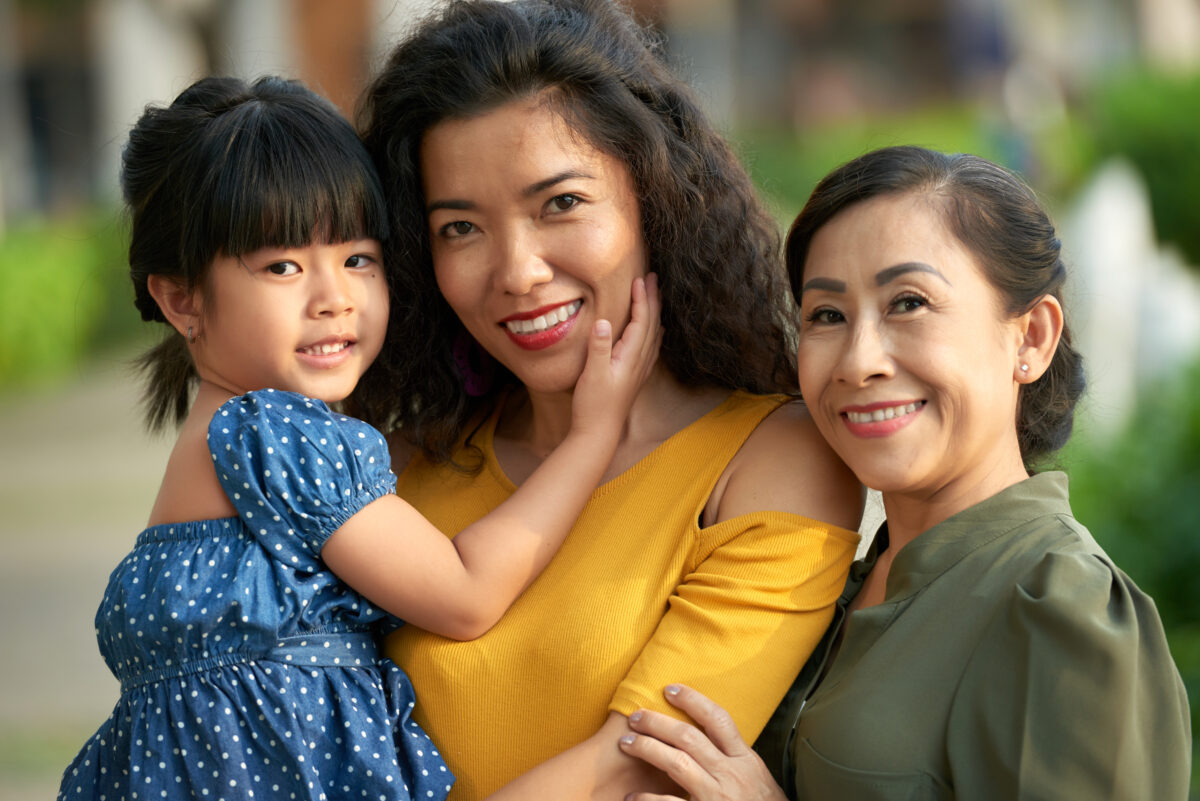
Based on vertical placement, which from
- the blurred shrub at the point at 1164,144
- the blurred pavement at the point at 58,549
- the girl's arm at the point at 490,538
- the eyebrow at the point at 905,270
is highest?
the blurred shrub at the point at 1164,144

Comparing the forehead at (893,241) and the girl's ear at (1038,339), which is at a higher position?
the forehead at (893,241)

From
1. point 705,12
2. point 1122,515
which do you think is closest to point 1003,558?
point 1122,515

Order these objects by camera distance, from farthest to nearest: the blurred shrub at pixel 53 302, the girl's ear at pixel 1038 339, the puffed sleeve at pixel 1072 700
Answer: the blurred shrub at pixel 53 302 → the girl's ear at pixel 1038 339 → the puffed sleeve at pixel 1072 700

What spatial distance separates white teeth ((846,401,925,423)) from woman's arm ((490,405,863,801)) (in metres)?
0.19

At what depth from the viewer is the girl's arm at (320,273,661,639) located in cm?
224

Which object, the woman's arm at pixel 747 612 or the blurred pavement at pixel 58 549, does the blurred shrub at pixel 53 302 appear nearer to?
the blurred pavement at pixel 58 549

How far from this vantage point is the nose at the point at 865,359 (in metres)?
2.07

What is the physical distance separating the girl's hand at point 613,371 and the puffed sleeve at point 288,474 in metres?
0.42

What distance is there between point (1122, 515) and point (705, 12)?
18633 millimetres

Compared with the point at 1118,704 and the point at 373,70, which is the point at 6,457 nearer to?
the point at 373,70

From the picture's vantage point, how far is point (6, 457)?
9.96 metres

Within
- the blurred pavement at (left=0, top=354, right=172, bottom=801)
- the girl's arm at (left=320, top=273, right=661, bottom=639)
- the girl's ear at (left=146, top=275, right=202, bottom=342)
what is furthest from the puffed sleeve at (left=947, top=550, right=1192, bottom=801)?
the blurred pavement at (left=0, top=354, right=172, bottom=801)

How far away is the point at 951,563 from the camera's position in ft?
6.75

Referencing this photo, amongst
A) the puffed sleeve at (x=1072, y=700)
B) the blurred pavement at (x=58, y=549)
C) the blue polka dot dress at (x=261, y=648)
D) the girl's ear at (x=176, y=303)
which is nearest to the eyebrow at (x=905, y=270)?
the puffed sleeve at (x=1072, y=700)
